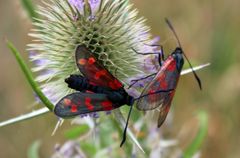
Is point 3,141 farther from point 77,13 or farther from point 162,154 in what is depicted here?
point 77,13

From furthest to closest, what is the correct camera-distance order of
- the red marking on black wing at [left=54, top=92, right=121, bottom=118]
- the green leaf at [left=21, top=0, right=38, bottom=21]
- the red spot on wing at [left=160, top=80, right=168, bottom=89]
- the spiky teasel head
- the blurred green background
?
the blurred green background
the green leaf at [left=21, top=0, right=38, bottom=21]
the spiky teasel head
the red spot on wing at [left=160, top=80, right=168, bottom=89]
the red marking on black wing at [left=54, top=92, right=121, bottom=118]

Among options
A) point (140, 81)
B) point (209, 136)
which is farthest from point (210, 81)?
point (140, 81)

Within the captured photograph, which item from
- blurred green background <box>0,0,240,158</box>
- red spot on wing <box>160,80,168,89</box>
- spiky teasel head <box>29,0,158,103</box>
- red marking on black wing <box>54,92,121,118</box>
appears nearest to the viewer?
red marking on black wing <box>54,92,121,118</box>

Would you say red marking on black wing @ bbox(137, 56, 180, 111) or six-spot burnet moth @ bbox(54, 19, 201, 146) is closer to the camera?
six-spot burnet moth @ bbox(54, 19, 201, 146)

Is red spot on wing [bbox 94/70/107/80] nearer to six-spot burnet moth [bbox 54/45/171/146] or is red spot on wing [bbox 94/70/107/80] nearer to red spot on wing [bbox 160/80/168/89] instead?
six-spot burnet moth [bbox 54/45/171/146]

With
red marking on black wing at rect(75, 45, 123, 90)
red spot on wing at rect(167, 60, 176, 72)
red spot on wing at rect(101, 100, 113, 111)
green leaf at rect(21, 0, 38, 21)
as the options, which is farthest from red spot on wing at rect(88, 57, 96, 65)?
green leaf at rect(21, 0, 38, 21)
